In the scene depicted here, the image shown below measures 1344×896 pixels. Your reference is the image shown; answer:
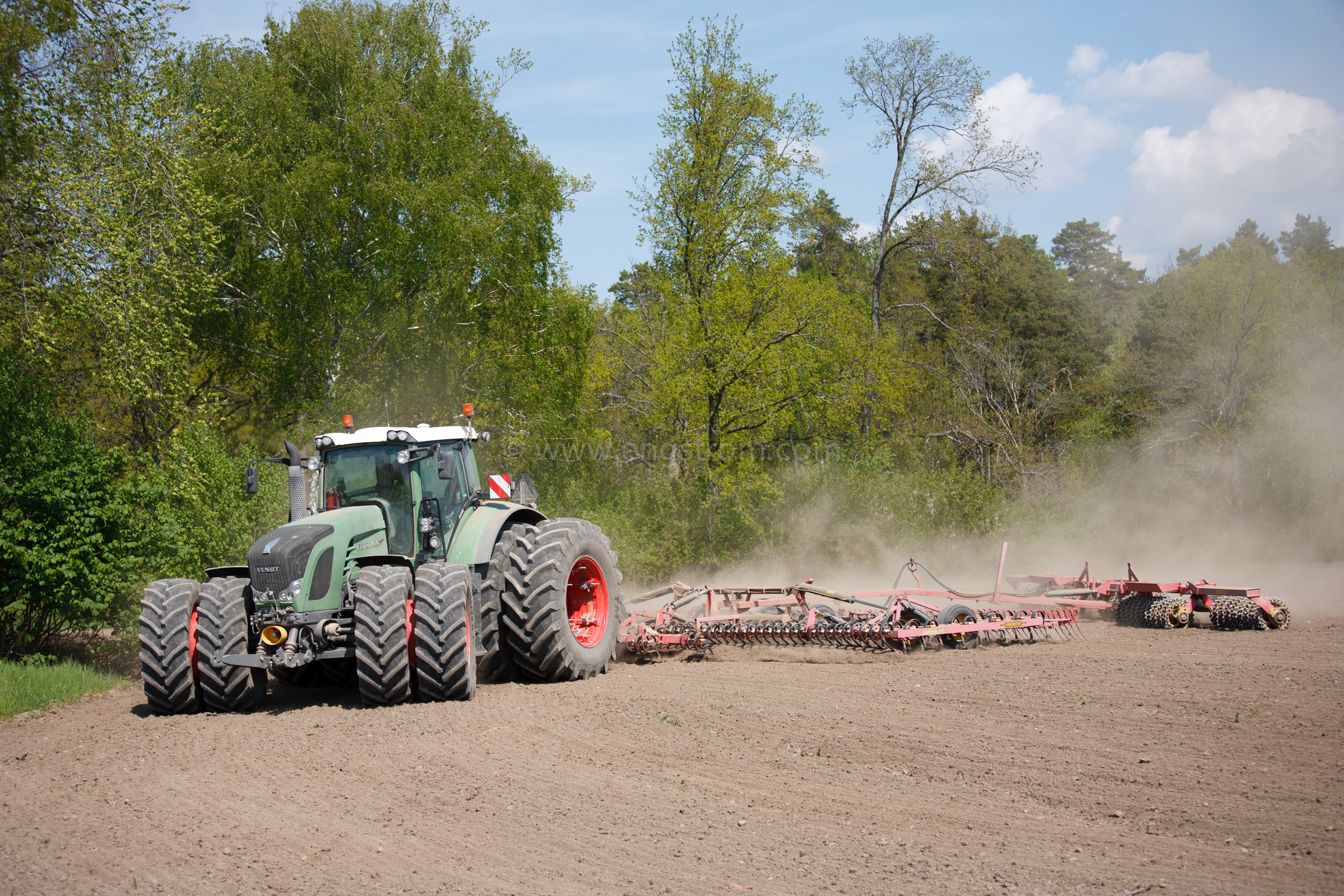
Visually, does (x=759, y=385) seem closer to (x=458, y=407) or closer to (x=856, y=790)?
(x=458, y=407)

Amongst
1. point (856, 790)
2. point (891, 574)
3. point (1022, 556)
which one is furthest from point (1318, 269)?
point (856, 790)

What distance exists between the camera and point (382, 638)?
711 centimetres

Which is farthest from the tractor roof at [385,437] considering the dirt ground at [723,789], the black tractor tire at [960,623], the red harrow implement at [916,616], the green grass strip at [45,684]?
the black tractor tire at [960,623]

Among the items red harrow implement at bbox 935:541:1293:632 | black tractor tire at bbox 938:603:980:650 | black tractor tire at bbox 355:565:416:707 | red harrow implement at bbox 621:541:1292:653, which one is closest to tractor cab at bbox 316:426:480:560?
black tractor tire at bbox 355:565:416:707

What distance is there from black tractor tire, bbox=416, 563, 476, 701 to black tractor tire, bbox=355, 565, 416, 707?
0.40 ft

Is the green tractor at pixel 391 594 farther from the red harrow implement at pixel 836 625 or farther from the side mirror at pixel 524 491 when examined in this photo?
the red harrow implement at pixel 836 625

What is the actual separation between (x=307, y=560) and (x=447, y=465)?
156 cm

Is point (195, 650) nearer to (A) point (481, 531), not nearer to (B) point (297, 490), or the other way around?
(B) point (297, 490)

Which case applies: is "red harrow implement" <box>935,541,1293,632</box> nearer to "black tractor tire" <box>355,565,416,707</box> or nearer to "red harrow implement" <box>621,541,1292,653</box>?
"red harrow implement" <box>621,541,1292,653</box>

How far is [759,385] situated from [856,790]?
50.2 feet

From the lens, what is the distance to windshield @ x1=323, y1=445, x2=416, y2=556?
8422 mm

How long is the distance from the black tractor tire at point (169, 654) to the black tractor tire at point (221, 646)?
8 centimetres

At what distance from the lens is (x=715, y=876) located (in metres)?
4.14

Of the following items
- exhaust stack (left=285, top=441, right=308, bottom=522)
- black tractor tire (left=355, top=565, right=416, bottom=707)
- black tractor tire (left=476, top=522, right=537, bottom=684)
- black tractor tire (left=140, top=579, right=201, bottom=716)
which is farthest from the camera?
exhaust stack (left=285, top=441, right=308, bottom=522)
